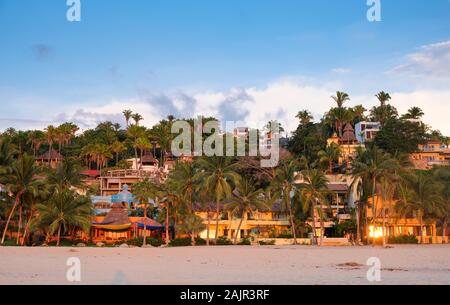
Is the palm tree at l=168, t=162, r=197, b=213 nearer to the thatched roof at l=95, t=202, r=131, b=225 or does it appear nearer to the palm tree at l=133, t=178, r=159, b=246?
the palm tree at l=133, t=178, r=159, b=246

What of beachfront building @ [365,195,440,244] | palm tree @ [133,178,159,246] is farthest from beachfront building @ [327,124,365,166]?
palm tree @ [133,178,159,246]

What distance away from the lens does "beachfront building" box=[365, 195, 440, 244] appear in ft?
187

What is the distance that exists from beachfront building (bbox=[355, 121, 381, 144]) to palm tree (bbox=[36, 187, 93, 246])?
5874cm

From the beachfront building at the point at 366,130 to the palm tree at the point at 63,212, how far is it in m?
58.7

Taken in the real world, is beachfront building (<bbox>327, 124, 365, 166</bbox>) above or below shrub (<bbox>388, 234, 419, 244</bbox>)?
above

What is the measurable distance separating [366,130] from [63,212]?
62898mm

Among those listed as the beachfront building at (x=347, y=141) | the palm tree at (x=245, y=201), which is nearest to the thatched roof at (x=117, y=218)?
the palm tree at (x=245, y=201)

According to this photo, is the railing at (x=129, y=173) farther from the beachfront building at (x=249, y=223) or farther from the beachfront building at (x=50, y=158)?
the beachfront building at (x=249, y=223)

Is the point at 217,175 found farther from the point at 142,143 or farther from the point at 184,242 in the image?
the point at 142,143

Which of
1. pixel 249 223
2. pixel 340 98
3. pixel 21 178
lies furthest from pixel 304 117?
pixel 21 178

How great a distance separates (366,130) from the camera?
9562cm

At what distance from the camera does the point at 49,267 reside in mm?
25266
